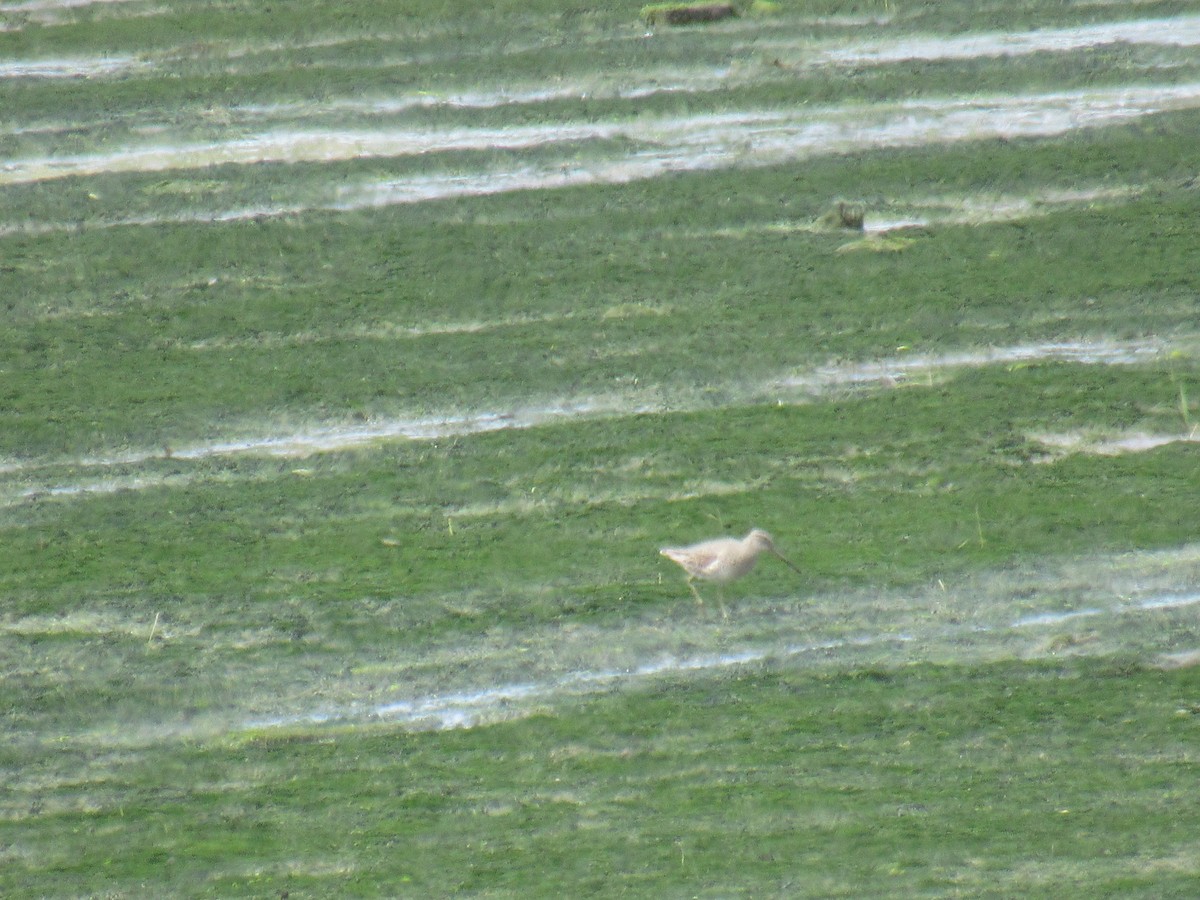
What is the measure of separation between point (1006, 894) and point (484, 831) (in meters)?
1.04

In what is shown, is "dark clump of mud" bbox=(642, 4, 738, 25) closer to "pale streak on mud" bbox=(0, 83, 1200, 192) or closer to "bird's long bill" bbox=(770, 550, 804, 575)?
"pale streak on mud" bbox=(0, 83, 1200, 192)

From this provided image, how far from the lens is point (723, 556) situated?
2365mm

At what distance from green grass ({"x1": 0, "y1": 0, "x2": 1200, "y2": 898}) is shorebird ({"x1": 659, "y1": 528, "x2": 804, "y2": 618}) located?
0.05 meters

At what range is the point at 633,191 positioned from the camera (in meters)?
2.50

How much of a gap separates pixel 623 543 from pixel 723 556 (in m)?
0.21

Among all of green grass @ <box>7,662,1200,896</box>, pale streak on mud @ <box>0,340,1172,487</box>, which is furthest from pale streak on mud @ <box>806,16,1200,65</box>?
green grass @ <box>7,662,1200,896</box>

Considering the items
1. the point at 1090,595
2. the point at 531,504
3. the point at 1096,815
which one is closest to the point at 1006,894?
the point at 1096,815

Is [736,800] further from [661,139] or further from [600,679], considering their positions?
[661,139]

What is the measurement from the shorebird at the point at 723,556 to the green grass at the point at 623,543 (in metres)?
0.05

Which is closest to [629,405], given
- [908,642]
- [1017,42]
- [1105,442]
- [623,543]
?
[623,543]

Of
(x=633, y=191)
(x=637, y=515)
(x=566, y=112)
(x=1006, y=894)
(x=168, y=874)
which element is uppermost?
(x=566, y=112)

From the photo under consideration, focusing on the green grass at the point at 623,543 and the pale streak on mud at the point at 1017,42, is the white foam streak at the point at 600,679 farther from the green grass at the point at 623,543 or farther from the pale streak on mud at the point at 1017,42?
the pale streak on mud at the point at 1017,42

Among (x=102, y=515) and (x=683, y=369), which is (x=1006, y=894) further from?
(x=102, y=515)

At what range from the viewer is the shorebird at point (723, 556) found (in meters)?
2.37
